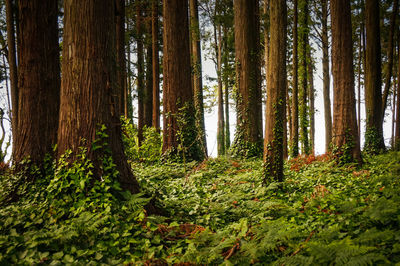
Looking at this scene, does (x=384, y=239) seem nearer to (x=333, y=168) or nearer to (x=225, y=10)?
(x=333, y=168)

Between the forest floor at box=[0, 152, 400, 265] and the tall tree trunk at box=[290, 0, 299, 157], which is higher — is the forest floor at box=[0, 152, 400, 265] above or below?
below

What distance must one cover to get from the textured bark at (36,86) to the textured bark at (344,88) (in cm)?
798

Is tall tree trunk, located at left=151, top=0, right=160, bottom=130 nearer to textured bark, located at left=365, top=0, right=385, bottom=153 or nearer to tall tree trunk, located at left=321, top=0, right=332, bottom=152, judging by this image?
textured bark, located at left=365, top=0, right=385, bottom=153

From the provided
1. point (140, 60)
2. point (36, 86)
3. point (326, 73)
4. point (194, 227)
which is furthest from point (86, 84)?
point (326, 73)

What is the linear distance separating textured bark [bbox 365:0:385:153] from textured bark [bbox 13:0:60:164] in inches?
488

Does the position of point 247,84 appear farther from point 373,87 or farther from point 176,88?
point 373,87

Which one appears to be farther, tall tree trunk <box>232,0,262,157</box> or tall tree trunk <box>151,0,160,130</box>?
tall tree trunk <box>151,0,160,130</box>

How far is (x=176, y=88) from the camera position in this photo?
8.74 m

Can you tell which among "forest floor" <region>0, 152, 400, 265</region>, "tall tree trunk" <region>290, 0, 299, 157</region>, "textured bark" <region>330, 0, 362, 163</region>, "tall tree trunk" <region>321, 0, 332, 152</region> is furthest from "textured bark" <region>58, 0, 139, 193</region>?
"tall tree trunk" <region>321, 0, 332, 152</region>

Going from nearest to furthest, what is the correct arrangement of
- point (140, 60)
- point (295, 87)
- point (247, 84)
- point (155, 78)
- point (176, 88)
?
point (176, 88)
point (247, 84)
point (295, 87)
point (155, 78)
point (140, 60)

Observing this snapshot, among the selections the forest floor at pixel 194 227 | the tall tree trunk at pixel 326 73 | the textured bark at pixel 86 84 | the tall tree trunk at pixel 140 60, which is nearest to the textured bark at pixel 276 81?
the forest floor at pixel 194 227

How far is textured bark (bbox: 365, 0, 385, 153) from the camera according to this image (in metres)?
11.3

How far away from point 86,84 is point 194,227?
2.78m

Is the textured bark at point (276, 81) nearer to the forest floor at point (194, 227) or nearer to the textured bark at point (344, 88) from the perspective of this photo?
the forest floor at point (194, 227)
